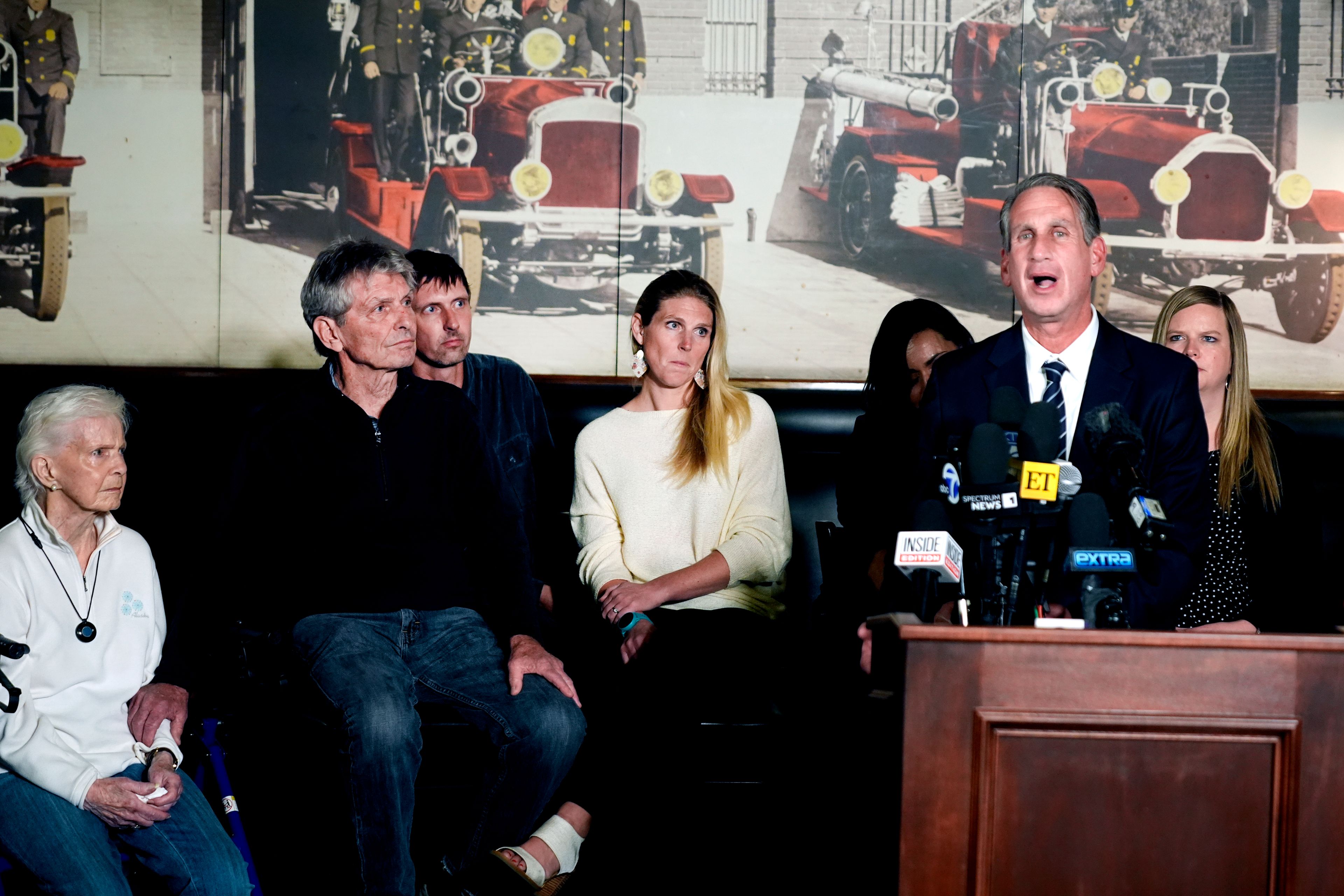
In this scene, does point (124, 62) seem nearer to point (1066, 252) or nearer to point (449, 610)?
point (449, 610)

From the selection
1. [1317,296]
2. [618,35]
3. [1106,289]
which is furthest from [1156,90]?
[618,35]

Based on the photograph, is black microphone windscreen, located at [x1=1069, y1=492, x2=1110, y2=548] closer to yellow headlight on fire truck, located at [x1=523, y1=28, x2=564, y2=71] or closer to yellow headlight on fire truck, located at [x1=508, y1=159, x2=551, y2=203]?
yellow headlight on fire truck, located at [x1=508, y1=159, x2=551, y2=203]

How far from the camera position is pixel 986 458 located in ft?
5.16

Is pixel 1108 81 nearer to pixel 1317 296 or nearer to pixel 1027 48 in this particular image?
pixel 1027 48

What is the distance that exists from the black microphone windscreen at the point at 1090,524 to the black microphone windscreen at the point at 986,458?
3.9 inches

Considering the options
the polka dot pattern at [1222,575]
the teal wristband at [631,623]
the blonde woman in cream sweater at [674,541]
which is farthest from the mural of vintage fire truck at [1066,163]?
the teal wristband at [631,623]

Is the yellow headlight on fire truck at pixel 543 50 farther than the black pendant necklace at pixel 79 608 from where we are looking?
Yes

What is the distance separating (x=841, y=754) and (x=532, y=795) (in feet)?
2.62

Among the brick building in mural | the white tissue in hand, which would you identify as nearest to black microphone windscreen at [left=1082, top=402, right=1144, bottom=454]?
the white tissue in hand

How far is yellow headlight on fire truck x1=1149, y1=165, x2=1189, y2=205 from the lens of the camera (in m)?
4.09

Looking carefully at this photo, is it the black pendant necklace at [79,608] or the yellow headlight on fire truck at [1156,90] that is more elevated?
the yellow headlight on fire truck at [1156,90]

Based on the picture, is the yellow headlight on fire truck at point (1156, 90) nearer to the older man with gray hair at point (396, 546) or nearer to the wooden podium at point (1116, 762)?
the older man with gray hair at point (396, 546)

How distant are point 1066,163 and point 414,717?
9.43 ft

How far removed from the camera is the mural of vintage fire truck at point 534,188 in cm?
407
